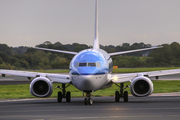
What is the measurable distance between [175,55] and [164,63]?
12.2 feet

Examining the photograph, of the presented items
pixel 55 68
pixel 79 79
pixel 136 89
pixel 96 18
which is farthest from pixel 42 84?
pixel 55 68

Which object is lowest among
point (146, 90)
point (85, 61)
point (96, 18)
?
point (146, 90)

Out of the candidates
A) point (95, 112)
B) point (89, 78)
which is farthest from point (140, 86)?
point (95, 112)

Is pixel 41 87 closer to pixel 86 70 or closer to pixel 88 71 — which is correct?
pixel 86 70

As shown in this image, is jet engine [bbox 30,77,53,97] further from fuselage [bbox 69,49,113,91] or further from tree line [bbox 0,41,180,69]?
tree line [bbox 0,41,180,69]

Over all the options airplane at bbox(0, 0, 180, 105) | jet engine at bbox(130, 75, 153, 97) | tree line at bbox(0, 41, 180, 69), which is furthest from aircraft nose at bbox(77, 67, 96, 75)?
tree line at bbox(0, 41, 180, 69)

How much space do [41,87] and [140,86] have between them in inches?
269

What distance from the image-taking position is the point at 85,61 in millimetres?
23234

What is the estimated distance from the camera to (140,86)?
25.5 metres

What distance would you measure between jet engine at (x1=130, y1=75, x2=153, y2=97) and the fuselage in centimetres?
214

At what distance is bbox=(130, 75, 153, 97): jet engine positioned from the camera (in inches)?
991

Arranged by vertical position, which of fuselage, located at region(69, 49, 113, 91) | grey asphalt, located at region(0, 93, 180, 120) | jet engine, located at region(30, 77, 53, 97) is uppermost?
fuselage, located at region(69, 49, 113, 91)

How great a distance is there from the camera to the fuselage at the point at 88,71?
73.6 ft

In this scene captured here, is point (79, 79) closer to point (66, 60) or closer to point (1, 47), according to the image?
point (66, 60)
